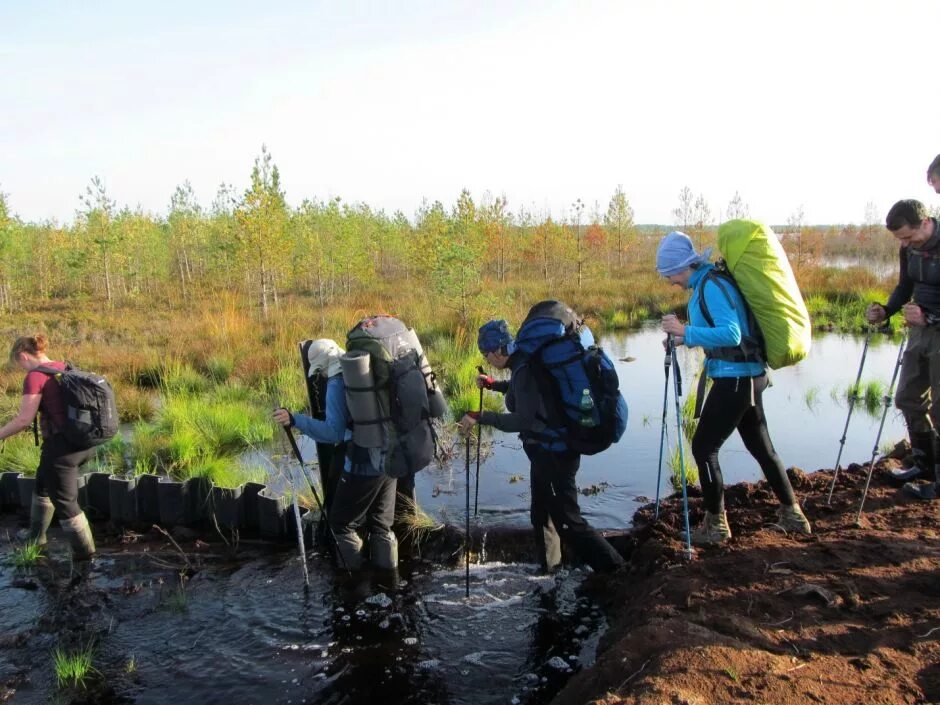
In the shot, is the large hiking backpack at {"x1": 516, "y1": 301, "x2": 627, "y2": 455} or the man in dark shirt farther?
the man in dark shirt

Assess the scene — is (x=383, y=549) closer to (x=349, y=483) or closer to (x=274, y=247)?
(x=349, y=483)

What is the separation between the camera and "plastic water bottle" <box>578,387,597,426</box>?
4125mm

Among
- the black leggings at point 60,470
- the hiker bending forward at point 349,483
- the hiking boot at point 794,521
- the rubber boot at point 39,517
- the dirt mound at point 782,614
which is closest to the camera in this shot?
the dirt mound at point 782,614

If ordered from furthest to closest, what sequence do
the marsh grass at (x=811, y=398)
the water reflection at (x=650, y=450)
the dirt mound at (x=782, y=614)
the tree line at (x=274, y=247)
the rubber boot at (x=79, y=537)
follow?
the tree line at (x=274, y=247) → the marsh grass at (x=811, y=398) → the water reflection at (x=650, y=450) → the rubber boot at (x=79, y=537) → the dirt mound at (x=782, y=614)

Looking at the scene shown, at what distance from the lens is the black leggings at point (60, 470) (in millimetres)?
5352

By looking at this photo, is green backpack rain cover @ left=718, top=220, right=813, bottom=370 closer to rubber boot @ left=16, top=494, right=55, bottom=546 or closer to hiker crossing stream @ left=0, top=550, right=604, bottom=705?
hiker crossing stream @ left=0, top=550, right=604, bottom=705

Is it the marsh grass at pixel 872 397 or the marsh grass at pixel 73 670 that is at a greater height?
the marsh grass at pixel 872 397

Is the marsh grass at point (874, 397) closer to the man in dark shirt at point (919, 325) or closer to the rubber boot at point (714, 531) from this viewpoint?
the man in dark shirt at point (919, 325)

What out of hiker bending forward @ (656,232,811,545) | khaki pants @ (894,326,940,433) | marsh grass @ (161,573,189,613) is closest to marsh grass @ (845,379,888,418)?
khaki pants @ (894,326,940,433)

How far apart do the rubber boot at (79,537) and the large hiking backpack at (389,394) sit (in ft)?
9.25

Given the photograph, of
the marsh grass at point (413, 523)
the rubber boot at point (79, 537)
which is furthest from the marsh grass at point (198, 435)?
the marsh grass at point (413, 523)

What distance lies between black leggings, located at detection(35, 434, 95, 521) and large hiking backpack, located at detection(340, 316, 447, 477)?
2509mm

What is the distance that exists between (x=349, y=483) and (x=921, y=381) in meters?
4.29

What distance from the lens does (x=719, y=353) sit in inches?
162
